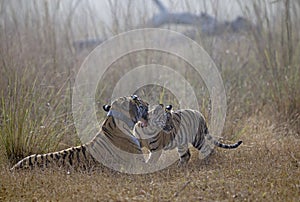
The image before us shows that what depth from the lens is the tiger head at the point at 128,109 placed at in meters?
5.71

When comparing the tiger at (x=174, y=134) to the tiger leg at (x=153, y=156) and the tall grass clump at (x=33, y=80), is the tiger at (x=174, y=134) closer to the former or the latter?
the tiger leg at (x=153, y=156)

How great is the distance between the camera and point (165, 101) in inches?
285

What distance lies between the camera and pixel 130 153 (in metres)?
5.59

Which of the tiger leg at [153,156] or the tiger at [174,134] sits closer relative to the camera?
the tiger leg at [153,156]

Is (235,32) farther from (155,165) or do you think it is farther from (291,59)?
(155,165)

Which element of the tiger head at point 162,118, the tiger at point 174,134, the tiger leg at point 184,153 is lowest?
the tiger leg at point 184,153

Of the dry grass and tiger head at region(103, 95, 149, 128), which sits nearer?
the dry grass

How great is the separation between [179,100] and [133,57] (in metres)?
2.11

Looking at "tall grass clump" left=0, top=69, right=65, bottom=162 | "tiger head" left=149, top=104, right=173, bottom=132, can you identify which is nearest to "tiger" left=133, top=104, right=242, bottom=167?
"tiger head" left=149, top=104, right=173, bottom=132

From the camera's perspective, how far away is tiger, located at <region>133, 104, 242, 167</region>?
570cm

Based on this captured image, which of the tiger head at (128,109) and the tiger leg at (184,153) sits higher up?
the tiger head at (128,109)

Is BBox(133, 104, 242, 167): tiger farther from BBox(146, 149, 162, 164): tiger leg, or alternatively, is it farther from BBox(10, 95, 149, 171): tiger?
BBox(10, 95, 149, 171): tiger


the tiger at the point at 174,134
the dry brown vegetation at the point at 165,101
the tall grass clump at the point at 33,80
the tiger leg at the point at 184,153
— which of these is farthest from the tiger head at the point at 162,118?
the tall grass clump at the point at 33,80

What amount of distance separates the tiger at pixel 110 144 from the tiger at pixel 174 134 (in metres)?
0.12
